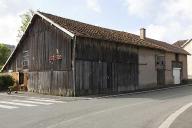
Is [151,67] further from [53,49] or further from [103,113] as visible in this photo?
[103,113]

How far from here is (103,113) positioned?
14266 millimetres

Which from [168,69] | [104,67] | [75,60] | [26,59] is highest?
[26,59]

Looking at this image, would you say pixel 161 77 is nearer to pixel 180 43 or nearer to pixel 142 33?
pixel 142 33

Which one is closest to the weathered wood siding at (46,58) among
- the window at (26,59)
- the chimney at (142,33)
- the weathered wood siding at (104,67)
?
the window at (26,59)

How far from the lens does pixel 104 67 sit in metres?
28.0

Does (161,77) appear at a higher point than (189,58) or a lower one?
lower

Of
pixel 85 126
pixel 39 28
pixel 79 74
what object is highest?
pixel 39 28

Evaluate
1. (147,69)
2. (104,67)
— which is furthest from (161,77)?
(104,67)

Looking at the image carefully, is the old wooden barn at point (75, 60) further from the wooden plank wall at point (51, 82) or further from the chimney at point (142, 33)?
the chimney at point (142, 33)

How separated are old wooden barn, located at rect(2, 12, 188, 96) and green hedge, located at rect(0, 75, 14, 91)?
2.49 ft

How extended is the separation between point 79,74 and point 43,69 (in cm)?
423

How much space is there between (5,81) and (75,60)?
9218mm

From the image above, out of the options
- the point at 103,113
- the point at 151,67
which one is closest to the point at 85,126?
the point at 103,113

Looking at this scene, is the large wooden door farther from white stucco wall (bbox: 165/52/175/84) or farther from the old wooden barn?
the old wooden barn
